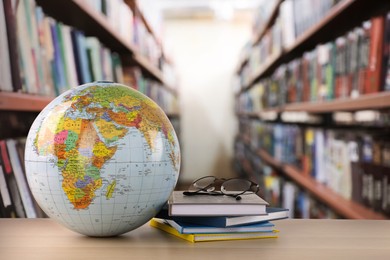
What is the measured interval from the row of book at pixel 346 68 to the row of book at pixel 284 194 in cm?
57

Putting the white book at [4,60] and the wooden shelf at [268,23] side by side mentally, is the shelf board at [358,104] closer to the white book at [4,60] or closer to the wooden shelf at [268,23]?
the white book at [4,60]

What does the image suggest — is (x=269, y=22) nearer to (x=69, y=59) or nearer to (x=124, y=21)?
(x=124, y=21)

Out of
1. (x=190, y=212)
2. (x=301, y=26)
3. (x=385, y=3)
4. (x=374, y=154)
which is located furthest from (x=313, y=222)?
(x=301, y=26)

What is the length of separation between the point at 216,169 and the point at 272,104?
4.54m

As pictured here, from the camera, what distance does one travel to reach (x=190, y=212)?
89cm

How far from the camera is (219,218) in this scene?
2.95 ft

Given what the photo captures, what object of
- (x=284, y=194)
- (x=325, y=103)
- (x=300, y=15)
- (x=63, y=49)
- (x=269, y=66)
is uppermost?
(x=300, y=15)

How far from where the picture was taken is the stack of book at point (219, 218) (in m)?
0.89

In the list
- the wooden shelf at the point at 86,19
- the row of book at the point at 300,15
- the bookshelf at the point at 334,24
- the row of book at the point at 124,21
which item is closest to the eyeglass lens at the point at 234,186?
the wooden shelf at the point at 86,19

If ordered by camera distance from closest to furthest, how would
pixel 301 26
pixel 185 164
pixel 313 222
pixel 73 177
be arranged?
pixel 73 177, pixel 313 222, pixel 301 26, pixel 185 164

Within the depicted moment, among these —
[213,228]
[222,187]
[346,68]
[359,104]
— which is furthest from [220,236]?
[346,68]

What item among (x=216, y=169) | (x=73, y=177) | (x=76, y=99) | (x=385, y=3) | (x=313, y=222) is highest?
(x=385, y=3)

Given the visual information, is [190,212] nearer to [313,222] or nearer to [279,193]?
[313,222]

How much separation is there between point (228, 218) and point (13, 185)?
2.54 feet
